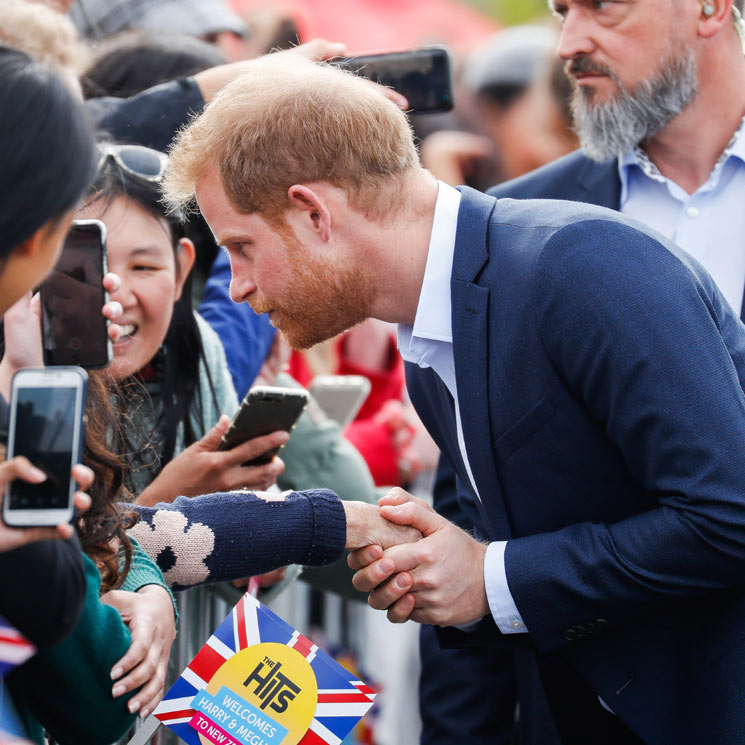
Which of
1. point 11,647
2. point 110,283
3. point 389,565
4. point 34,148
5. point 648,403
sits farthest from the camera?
point 389,565

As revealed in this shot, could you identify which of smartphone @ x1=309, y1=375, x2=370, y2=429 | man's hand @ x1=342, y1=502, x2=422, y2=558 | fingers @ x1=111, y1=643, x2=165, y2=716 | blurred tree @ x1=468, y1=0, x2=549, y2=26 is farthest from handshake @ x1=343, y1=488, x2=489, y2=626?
blurred tree @ x1=468, y1=0, x2=549, y2=26

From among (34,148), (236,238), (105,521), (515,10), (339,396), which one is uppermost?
(34,148)

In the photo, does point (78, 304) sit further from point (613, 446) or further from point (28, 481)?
point (613, 446)

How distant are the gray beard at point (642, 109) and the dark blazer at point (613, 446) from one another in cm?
84

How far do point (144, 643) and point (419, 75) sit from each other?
6.37ft

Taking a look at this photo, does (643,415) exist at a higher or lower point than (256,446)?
higher

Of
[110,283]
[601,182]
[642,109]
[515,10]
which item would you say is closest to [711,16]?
[642,109]

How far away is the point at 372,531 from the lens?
2420 mm

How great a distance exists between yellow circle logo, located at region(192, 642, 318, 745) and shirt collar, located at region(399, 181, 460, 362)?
28.7 inches

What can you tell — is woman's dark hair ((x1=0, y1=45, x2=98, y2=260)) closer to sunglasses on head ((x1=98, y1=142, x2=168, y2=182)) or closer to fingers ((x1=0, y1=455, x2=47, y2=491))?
fingers ((x1=0, y1=455, x2=47, y2=491))

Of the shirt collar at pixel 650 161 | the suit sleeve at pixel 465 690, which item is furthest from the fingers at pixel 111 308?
the shirt collar at pixel 650 161

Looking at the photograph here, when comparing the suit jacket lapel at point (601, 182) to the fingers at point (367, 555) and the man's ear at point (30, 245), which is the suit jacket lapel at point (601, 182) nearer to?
the fingers at point (367, 555)

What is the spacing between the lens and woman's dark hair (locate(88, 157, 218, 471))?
9.54 ft

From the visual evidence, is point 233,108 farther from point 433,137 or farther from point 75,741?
point 433,137
